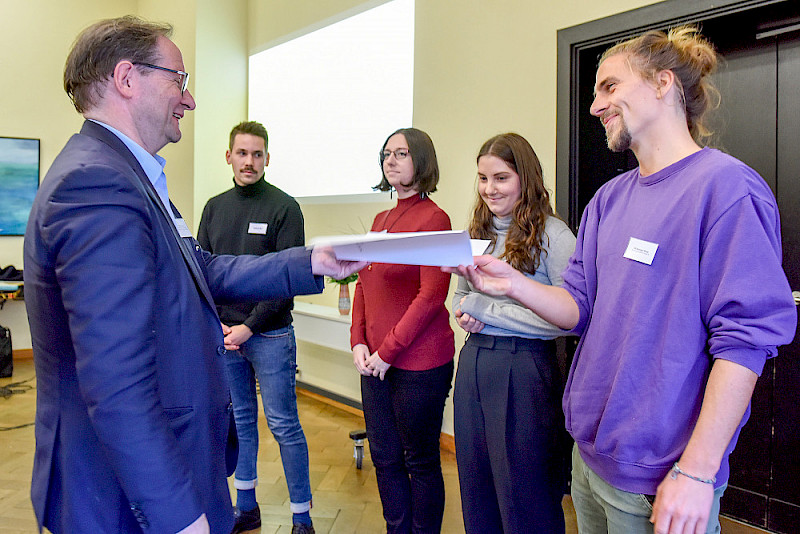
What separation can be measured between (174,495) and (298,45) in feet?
15.8

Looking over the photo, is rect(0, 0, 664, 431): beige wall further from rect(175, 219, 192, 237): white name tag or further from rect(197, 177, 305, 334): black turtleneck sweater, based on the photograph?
rect(175, 219, 192, 237): white name tag

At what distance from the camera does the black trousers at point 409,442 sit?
2.22 m

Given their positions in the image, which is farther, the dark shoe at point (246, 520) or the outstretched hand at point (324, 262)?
the dark shoe at point (246, 520)

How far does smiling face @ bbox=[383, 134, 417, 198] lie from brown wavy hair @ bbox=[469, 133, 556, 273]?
376 mm

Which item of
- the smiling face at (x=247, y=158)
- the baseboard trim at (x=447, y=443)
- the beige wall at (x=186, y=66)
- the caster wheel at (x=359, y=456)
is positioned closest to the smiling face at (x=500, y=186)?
the smiling face at (x=247, y=158)

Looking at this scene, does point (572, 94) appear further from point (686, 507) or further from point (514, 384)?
point (686, 507)

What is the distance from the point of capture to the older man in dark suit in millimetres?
1006

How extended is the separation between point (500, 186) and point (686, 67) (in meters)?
0.78

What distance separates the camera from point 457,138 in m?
3.77

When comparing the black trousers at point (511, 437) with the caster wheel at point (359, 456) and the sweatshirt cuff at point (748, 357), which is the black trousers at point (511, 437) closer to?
the sweatshirt cuff at point (748, 357)

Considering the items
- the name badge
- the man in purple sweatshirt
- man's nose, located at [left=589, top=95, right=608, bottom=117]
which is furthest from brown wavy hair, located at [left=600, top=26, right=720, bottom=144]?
the name badge

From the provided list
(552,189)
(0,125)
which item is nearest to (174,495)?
(552,189)

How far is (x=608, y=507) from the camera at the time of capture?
127 cm

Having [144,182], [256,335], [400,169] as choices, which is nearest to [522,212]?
[400,169]
